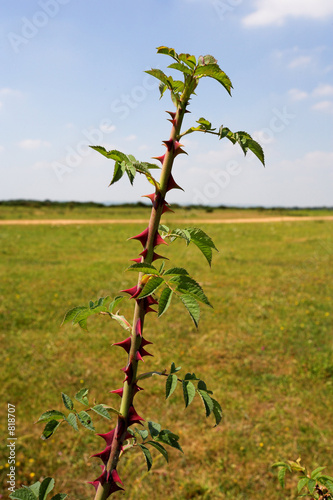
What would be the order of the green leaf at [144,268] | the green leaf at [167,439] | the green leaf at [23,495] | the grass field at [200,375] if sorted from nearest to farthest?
the green leaf at [144,268] → the green leaf at [23,495] → the green leaf at [167,439] → the grass field at [200,375]

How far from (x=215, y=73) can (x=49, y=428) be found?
2.97 feet

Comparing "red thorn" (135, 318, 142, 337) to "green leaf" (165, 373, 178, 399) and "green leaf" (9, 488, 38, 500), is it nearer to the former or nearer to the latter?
"green leaf" (165, 373, 178, 399)

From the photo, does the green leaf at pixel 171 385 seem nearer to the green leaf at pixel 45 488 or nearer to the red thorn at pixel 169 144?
the green leaf at pixel 45 488

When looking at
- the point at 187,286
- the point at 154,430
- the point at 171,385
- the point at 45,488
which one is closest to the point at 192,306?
the point at 187,286

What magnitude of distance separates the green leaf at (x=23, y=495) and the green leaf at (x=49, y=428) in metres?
0.12

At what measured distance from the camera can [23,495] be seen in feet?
3.05

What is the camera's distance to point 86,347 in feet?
18.8

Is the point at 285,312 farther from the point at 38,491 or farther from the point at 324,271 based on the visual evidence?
the point at 38,491

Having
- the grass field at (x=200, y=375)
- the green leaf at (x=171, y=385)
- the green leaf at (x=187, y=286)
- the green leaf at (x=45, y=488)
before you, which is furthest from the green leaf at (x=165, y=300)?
the grass field at (x=200, y=375)

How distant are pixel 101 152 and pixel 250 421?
397 cm

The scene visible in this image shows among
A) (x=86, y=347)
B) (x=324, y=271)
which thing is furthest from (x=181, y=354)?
(x=324, y=271)

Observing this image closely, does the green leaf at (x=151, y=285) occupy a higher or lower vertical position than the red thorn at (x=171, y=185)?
lower

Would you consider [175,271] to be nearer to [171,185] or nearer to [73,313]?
[171,185]

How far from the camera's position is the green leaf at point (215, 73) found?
805mm
